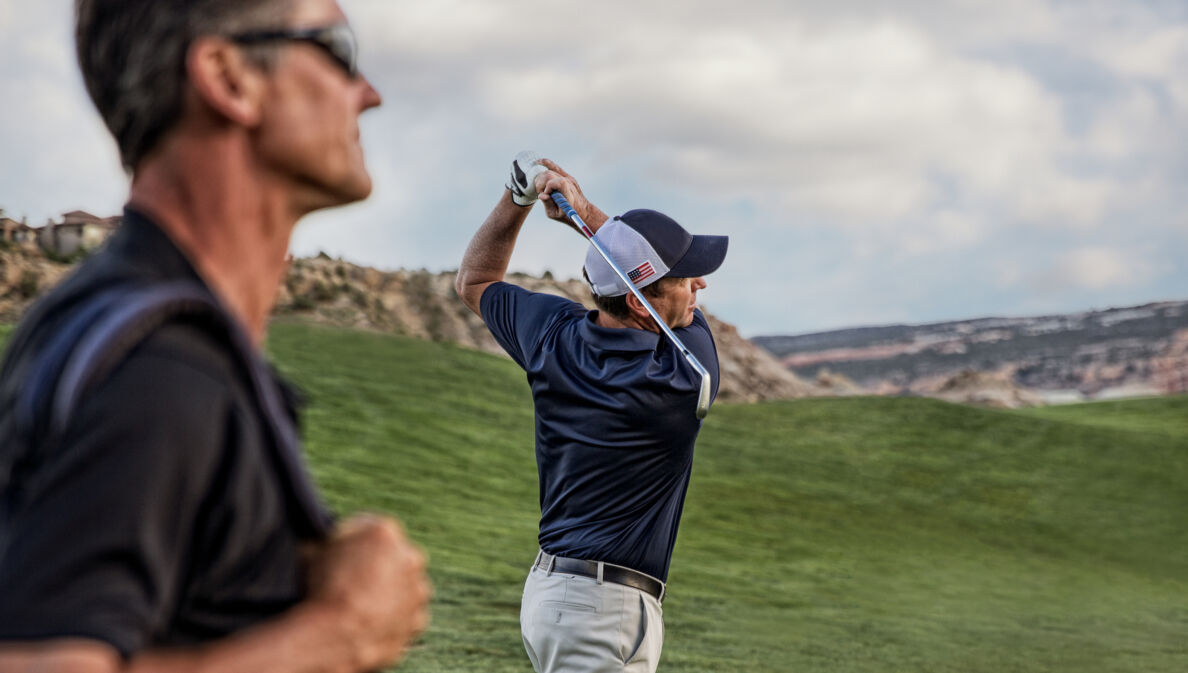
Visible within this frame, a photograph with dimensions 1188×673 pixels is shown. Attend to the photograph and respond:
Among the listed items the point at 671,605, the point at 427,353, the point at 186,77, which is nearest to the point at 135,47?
the point at 186,77

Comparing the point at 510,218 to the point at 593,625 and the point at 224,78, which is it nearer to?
the point at 593,625

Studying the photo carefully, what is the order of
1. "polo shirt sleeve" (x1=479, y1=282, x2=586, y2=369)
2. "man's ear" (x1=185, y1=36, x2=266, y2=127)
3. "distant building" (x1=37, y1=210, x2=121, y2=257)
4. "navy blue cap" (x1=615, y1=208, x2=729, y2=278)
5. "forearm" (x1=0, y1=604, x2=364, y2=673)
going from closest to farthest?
"forearm" (x1=0, y1=604, x2=364, y2=673) → "man's ear" (x1=185, y1=36, x2=266, y2=127) → "navy blue cap" (x1=615, y1=208, x2=729, y2=278) → "polo shirt sleeve" (x1=479, y1=282, x2=586, y2=369) → "distant building" (x1=37, y1=210, x2=121, y2=257)

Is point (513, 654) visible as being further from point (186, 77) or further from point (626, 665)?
point (186, 77)

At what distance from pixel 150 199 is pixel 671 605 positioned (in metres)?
11.5

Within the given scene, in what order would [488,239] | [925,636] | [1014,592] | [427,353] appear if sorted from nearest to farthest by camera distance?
[488,239], [925,636], [1014,592], [427,353]

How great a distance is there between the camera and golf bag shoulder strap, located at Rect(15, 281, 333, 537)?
113cm

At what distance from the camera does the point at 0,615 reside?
3.49 ft

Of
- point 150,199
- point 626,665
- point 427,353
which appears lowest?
point 626,665

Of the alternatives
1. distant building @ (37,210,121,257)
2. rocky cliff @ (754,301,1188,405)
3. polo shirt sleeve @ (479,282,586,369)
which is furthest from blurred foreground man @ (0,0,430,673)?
rocky cliff @ (754,301,1188,405)

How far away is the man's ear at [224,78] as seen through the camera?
130cm

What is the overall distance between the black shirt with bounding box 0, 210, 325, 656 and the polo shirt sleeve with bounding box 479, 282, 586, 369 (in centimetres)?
295

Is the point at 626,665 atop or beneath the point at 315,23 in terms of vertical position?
beneath

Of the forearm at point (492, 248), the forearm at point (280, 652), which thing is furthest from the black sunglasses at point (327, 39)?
the forearm at point (492, 248)

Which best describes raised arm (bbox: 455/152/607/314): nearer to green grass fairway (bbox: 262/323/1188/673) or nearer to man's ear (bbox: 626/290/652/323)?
man's ear (bbox: 626/290/652/323)
